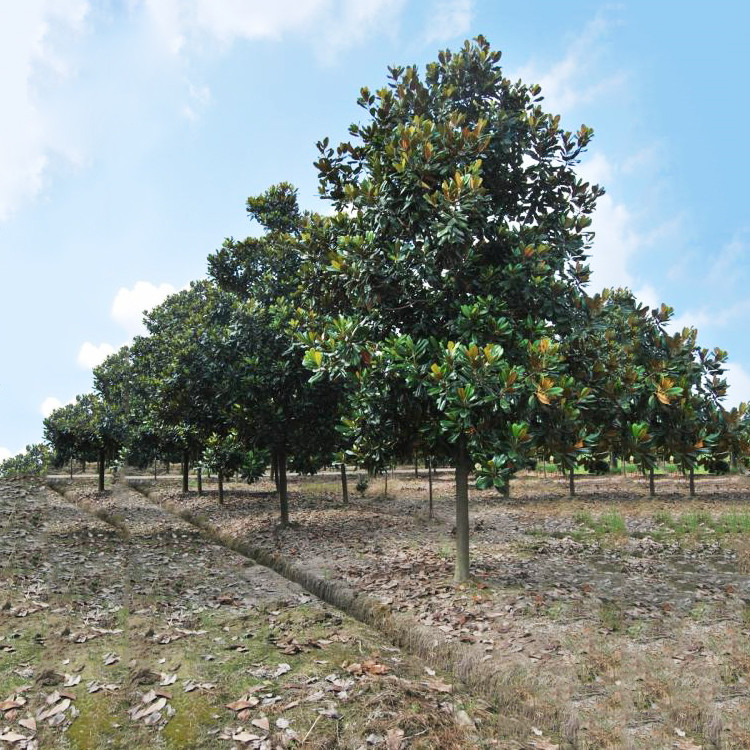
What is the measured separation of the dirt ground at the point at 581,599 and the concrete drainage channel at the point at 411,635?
0.54ft

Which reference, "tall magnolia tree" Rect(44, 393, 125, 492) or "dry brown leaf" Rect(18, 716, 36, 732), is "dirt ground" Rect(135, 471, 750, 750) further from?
"tall magnolia tree" Rect(44, 393, 125, 492)

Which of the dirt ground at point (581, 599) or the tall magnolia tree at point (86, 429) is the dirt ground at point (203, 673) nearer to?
the dirt ground at point (581, 599)

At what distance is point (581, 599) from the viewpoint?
11172 millimetres

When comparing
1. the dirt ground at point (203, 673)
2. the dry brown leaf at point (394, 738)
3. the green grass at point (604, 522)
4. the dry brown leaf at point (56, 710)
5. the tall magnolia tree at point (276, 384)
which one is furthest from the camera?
the green grass at point (604, 522)

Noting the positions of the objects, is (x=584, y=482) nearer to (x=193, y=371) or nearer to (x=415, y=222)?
(x=193, y=371)

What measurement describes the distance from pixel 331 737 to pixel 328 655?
210cm

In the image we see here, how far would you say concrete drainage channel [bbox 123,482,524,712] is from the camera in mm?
8465

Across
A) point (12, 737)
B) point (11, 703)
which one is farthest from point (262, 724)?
point (11, 703)

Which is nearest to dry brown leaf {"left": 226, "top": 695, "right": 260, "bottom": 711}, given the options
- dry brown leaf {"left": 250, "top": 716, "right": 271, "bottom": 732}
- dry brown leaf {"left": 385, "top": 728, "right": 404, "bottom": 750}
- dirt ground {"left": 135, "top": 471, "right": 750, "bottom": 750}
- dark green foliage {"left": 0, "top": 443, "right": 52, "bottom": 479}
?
dry brown leaf {"left": 250, "top": 716, "right": 271, "bottom": 732}

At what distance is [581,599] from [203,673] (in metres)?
7.31

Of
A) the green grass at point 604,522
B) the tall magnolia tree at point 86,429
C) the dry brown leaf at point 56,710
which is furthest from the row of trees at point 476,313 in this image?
the tall magnolia tree at point 86,429

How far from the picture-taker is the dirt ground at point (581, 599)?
24.5ft

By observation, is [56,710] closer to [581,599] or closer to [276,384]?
[581,599]

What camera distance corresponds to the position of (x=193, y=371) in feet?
62.5
